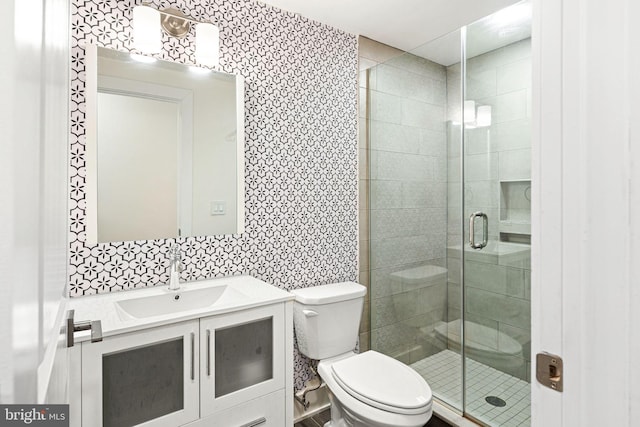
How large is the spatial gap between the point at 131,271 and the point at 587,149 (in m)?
1.68

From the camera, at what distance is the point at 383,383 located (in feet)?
5.26

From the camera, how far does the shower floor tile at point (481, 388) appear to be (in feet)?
5.55

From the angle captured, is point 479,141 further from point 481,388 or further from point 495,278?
point 481,388

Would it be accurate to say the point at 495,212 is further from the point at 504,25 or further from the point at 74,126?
the point at 74,126

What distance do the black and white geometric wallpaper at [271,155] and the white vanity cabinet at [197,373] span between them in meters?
0.42

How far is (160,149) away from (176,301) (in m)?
0.71

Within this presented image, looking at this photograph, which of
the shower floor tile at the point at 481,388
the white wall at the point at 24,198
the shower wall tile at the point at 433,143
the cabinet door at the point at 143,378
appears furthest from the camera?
the shower wall tile at the point at 433,143

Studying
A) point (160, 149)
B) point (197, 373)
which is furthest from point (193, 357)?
point (160, 149)

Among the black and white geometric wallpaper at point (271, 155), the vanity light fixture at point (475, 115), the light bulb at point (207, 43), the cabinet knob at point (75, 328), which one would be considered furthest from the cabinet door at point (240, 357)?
the vanity light fixture at point (475, 115)

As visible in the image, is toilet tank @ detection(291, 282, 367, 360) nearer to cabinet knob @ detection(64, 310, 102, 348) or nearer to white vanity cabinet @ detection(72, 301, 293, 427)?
white vanity cabinet @ detection(72, 301, 293, 427)

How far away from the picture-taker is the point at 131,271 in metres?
1.59

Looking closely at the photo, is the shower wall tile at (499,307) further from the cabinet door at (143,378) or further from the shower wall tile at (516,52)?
the cabinet door at (143,378)

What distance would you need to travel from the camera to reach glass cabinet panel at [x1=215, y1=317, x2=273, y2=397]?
1.44 metres

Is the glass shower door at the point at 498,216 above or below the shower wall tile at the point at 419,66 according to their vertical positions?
below
